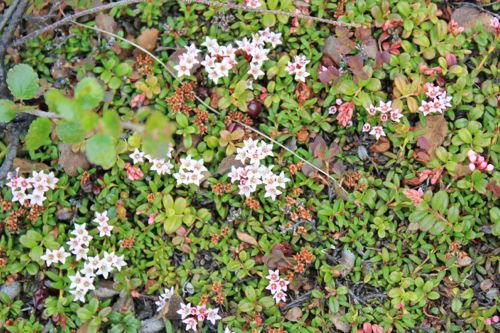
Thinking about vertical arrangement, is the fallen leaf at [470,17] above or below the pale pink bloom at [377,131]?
above

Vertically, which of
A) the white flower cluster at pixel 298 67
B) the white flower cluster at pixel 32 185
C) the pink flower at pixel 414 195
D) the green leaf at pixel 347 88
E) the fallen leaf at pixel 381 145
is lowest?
the white flower cluster at pixel 32 185

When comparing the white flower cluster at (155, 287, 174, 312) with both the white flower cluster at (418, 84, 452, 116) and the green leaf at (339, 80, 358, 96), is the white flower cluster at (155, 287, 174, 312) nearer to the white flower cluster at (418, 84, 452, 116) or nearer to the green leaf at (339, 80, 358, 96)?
the green leaf at (339, 80, 358, 96)

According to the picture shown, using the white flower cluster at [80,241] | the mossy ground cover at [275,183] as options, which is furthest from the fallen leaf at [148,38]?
the white flower cluster at [80,241]

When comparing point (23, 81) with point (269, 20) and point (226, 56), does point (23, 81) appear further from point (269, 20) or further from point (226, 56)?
point (269, 20)

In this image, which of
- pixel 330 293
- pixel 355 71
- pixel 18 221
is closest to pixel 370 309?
pixel 330 293

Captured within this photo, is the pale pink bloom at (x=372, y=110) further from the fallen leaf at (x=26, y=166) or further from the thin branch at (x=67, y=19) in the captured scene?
the fallen leaf at (x=26, y=166)

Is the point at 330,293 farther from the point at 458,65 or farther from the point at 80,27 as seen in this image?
the point at 80,27

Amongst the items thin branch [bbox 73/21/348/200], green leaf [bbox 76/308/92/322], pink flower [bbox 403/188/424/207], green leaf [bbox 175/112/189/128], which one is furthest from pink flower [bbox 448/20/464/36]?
green leaf [bbox 76/308/92/322]
